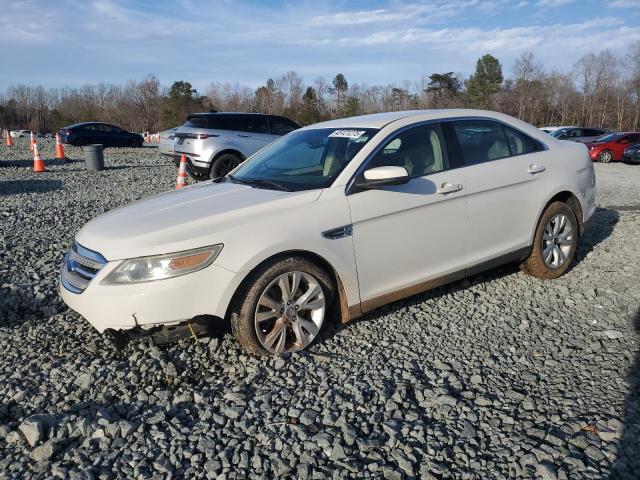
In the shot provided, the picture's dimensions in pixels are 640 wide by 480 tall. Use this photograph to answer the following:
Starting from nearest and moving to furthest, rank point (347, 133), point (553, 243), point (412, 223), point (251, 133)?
1. point (412, 223)
2. point (347, 133)
3. point (553, 243)
4. point (251, 133)

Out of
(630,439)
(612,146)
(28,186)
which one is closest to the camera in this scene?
(630,439)

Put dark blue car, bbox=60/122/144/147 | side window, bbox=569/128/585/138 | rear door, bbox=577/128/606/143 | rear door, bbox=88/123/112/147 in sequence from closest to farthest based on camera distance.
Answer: rear door, bbox=577/128/606/143 < side window, bbox=569/128/585/138 < dark blue car, bbox=60/122/144/147 < rear door, bbox=88/123/112/147

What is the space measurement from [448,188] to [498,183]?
0.62m

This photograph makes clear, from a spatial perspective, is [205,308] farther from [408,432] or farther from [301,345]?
[408,432]

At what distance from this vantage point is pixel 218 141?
36.6 ft

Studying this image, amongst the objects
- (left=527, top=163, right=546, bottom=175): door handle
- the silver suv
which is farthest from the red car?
(left=527, top=163, right=546, bottom=175): door handle

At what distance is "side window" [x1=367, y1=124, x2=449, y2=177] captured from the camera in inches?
A: 156

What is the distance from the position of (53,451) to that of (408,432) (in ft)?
5.95

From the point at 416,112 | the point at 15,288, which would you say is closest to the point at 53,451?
the point at 15,288

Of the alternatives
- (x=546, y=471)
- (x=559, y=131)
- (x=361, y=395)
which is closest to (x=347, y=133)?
(x=361, y=395)

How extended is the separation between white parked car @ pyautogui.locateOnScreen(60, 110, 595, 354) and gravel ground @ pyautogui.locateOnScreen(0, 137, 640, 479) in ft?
1.13

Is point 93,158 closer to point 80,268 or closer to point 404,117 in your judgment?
point 80,268

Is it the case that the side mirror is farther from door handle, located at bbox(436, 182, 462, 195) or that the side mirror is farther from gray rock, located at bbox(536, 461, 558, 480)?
gray rock, located at bbox(536, 461, 558, 480)

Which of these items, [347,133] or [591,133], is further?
[591,133]
